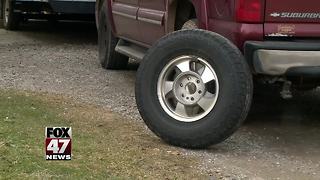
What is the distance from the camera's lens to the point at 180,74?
5.14m

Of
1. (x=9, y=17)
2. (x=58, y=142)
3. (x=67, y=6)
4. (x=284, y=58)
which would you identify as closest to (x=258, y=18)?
(x=284, y=58)

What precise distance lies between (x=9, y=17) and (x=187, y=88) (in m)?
8.09

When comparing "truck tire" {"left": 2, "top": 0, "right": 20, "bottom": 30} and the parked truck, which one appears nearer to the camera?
the parked truck

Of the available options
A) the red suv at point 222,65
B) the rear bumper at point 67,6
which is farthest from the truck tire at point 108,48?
the red suv at point 222,65

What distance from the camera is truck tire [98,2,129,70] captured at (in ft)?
27.6

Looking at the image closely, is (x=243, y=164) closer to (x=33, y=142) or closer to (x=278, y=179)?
(x=278, y=179)

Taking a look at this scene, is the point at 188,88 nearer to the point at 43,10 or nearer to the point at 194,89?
the point at 194,89

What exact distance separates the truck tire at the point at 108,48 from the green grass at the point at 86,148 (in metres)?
2.18

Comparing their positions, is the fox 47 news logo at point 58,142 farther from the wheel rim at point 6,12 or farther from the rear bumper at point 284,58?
the wheel rim at point 6,12

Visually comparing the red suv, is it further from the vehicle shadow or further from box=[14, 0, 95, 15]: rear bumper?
the vehicle shadow

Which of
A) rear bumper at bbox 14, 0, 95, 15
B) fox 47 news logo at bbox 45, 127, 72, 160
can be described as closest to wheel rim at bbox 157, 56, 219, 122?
fox 47 news logo at bbox 45, 127, 72, 160

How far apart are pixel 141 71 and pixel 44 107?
1.41 metres

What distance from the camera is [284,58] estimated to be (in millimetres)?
4898

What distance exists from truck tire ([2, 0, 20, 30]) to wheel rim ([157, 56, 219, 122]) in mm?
7641
